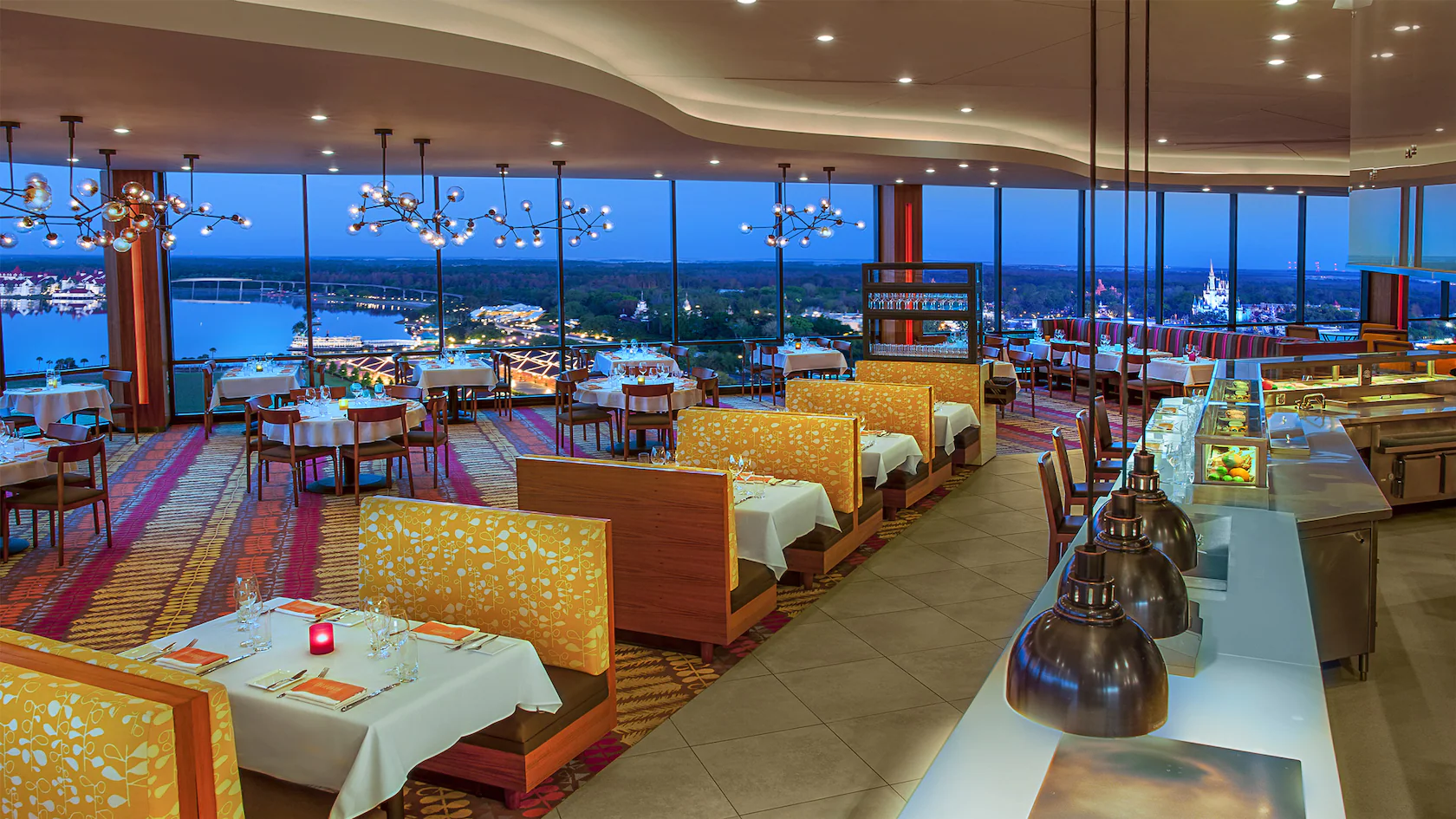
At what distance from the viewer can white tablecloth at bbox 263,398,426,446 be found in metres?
8.17

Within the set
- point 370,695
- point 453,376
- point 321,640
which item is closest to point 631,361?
point 453,376

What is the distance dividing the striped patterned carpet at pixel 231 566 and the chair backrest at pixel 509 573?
20.6 inches

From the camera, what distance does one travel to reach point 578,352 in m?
14.0

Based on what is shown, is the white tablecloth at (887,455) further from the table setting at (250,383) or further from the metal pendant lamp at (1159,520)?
the table setting at (250,383)

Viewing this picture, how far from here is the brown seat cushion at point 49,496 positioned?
6.61m

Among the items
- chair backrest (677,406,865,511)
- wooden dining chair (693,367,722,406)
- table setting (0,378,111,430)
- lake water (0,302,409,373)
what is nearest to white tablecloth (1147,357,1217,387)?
wooden dining chair (693,367,722,406)

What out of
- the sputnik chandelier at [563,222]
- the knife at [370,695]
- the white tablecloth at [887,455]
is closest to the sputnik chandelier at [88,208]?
→ the sputnik chandelier at [563,222]

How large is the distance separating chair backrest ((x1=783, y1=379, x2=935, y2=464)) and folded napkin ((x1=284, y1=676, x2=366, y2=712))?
16.6 ft

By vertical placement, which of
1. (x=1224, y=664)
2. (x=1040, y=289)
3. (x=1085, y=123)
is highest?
(x=1085, y=123)

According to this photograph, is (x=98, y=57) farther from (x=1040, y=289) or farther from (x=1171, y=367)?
(x=1040, y=289)

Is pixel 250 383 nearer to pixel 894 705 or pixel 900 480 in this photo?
pixel 900 480

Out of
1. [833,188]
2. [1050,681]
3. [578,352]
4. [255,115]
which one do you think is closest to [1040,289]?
[833,188]

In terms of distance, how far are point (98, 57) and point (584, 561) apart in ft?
14.1

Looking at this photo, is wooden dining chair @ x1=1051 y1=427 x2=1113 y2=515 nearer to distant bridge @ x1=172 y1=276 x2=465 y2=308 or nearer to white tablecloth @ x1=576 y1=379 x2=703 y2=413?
white tablecloth @ x1=576 y1=379 x2=703 y2=413
